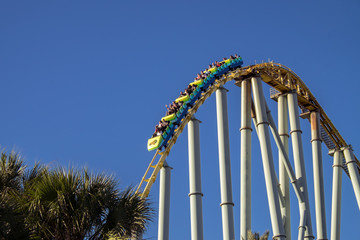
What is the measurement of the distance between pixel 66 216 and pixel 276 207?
28.4ft

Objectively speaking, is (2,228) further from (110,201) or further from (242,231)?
(242,231)

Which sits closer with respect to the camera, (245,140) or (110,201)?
(110,201)

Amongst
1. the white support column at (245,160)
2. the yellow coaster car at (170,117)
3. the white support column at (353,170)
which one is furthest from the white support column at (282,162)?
the white support column at (353,170)

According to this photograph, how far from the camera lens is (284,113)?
1956 cm

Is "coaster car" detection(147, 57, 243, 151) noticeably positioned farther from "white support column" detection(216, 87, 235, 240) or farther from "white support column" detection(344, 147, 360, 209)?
"white support column" detection(344, 147, 360, 209)

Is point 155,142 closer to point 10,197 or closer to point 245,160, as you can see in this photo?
point 245,160

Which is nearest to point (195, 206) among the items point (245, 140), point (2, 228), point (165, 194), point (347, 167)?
point (165, 194)

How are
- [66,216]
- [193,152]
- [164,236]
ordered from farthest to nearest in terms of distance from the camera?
[193,152] → [164,236] → [66,216]

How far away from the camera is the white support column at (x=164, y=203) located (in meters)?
14.3

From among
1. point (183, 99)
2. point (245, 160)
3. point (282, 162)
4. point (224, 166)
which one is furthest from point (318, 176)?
point (183, 99)

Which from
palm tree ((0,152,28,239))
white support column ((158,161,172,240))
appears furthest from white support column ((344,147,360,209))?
palm tree ((0,152,28,239))

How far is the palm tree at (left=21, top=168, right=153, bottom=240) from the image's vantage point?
27.2 ft

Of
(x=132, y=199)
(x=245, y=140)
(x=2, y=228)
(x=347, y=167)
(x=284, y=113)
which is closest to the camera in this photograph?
(x=2, y=228)

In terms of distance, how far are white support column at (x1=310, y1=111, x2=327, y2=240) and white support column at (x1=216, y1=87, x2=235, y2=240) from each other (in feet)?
15.4
